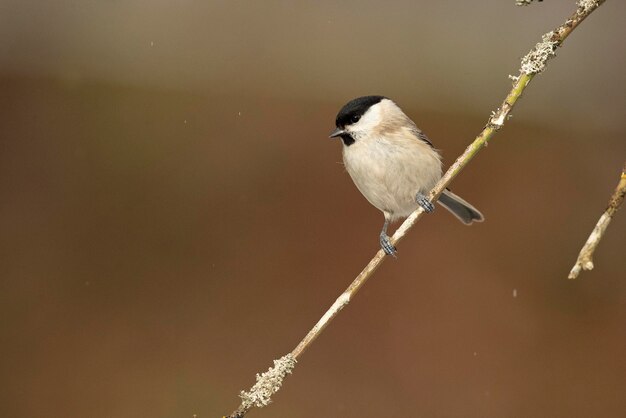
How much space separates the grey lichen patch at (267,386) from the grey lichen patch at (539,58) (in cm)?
65

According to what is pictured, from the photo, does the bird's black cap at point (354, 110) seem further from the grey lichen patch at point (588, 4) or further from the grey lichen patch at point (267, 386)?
the grey lichen patch at point (588, 4)

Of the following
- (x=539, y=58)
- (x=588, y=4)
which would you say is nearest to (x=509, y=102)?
(x=539, y=58)

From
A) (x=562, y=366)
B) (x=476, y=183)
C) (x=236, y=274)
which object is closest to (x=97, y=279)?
(x=236, y=274)

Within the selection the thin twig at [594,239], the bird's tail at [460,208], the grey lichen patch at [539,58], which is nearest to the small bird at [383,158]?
the bird's tail at [460,208]

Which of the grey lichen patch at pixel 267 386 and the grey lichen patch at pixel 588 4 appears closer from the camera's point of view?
the grey lichen patch at pixel 588 4

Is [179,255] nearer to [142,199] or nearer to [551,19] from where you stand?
[142,199]

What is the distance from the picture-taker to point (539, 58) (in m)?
1.42

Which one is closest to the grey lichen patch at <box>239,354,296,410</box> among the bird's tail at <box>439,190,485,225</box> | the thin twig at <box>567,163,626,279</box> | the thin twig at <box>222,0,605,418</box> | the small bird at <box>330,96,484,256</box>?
the thin twig at <box>222,0,605,418</box>

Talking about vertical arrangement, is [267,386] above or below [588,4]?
below

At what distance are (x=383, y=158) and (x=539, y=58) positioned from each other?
1494mm

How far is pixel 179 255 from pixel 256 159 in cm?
67

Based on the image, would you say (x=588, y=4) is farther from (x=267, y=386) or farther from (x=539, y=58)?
(x=267, y=386)

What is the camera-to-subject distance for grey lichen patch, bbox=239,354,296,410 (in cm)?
150

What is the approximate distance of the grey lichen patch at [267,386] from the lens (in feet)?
4.93
